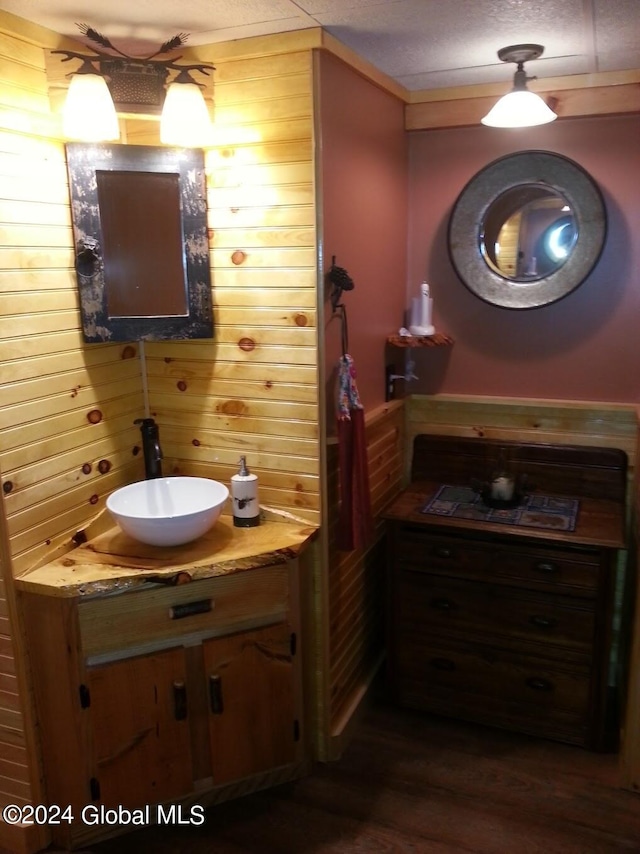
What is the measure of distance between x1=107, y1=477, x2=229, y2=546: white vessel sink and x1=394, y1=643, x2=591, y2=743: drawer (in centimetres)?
99

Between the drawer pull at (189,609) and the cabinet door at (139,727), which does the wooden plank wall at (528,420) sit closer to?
the drawer pull at (189,609)

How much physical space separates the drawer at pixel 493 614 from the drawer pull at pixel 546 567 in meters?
0.09

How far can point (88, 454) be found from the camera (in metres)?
2.18

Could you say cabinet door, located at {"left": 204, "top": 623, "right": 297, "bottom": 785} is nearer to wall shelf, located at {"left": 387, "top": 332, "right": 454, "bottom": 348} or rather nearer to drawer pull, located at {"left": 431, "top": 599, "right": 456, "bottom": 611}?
drawer pull, located at {"left": 431, "top": 599, "right": 456, "bottom": 611}

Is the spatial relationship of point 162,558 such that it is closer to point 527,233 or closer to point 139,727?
point 139,727

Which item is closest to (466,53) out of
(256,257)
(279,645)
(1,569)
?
(256,257)

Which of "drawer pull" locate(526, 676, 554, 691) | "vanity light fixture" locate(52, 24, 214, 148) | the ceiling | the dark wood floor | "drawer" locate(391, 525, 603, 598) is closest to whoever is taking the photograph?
the ceiling

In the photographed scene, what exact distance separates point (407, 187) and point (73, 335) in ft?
4.92

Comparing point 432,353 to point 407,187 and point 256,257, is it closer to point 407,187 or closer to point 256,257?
point 407,187

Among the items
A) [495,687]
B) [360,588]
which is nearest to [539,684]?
[495,687]

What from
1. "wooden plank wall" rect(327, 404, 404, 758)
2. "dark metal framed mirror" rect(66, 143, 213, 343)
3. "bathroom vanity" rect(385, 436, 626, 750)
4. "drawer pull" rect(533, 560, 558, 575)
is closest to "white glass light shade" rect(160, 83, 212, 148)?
"dark metal framed mirror" rect(66, 143, 213, 343)

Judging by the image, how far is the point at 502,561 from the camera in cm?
241

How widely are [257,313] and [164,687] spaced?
1147 millimetres

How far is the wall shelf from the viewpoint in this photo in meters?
2.70
